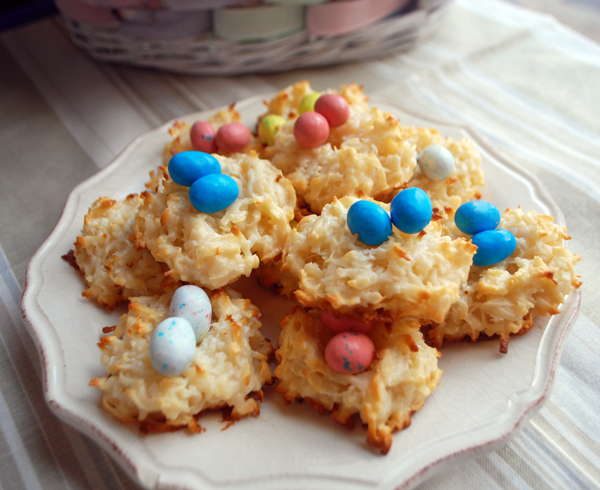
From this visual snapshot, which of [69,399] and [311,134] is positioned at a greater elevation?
[311,134]

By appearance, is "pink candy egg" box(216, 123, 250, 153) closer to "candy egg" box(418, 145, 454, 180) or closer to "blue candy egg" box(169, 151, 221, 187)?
"blue candy egg" box(169, 151, 221, 187)

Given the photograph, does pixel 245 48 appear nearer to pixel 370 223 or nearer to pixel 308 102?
pixel 308 102

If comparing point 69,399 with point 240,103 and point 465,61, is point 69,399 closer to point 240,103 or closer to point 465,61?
point 240,103

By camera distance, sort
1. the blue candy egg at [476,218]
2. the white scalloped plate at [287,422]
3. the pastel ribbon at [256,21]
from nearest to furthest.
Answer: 1. the white scalloped plate at [287,422]
2. the blue candy egg at [476,218]
3. the pastel ribbon at [256,21]

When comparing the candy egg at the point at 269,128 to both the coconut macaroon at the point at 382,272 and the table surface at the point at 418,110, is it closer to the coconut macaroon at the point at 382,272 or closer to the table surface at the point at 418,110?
the coconut macaroon at the point at 382,272

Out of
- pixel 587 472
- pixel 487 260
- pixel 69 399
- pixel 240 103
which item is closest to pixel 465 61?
pixel 240 103

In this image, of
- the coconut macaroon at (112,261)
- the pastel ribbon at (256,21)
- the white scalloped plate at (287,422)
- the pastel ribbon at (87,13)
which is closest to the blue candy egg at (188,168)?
the coconut macaroon at (112,261)

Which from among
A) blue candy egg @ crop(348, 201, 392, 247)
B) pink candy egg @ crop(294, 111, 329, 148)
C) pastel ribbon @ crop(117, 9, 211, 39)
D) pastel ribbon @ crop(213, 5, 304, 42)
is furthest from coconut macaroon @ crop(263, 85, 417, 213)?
pastel ribbon @ crop(117, 9, 211, 39)
